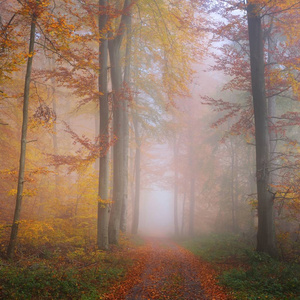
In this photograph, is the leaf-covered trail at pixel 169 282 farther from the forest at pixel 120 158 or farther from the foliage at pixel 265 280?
the foliage at pixel 265 280

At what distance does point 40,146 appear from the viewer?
15812 mm

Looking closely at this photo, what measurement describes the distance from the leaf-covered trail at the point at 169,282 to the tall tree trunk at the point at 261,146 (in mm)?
2100

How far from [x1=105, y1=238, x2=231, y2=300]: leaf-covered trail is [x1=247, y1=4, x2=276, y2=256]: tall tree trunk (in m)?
2.10

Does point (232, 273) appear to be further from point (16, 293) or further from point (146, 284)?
point (16, 293)

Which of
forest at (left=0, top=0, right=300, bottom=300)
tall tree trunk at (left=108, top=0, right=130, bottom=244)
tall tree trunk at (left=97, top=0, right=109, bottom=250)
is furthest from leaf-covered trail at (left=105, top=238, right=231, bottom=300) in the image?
tall tree trunk at (left=108, top=0, right=130, bottom=244)

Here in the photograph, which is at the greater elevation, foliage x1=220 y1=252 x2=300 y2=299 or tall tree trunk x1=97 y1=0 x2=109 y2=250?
tall tree trunk x1=97 y1=0 x2=109 y2=250

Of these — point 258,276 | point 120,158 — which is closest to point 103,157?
point 120,158

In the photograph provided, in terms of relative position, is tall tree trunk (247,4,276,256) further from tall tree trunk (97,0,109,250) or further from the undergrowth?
tall tree trunk (97,0,109,250)

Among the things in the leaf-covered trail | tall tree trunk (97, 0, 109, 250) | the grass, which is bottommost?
the leaf-covered trail

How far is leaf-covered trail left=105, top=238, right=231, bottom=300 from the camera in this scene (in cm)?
542

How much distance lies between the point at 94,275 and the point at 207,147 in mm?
16944

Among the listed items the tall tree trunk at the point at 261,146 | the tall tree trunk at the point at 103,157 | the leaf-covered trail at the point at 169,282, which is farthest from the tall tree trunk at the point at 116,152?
the tall tree trunk at the point at 261,146

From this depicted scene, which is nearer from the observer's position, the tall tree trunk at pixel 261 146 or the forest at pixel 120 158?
the forest at pixel 120 158

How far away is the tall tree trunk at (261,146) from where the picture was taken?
7754 millimetres
